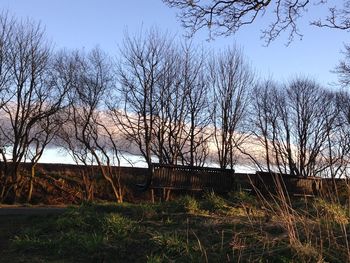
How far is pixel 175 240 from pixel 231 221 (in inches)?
44.9

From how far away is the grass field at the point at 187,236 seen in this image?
18.0 feet

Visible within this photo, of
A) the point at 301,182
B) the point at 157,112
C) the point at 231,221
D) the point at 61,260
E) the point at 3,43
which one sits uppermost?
the point at 3,43

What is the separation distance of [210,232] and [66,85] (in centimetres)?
1931

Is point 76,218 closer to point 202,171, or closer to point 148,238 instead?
point 148,238

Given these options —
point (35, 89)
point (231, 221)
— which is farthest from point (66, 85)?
point (231, 221)

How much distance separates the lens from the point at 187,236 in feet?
20.8

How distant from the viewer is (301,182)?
16.0m

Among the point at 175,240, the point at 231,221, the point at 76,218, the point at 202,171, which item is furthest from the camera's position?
the point at 202,171

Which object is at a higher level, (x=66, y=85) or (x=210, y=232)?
(x=66, y=85)

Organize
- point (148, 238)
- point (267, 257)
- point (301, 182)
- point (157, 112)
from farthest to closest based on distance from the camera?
point (157, 112) → point (301, 182) → point (148, 238) → point (267, 257)

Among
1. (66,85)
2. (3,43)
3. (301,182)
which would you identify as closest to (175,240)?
(301,182)

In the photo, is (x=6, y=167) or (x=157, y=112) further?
(x=157, y=112)

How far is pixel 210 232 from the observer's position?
6.60m

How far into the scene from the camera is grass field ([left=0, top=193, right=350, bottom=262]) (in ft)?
18.0
